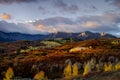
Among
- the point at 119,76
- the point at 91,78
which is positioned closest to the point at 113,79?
the point at 119,76

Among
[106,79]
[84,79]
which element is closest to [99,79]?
[106,79]

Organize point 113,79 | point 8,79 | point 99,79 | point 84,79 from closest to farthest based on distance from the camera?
point 113,79 → point 99,79 → point 84,79 → point 8,79

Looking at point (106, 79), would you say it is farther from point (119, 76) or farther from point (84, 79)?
point (84, 79)

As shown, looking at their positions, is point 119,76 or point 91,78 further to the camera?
point 91,78

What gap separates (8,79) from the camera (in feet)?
638

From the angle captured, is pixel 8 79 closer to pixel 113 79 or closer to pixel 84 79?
pixel 84 79

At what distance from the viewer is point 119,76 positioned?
104 meters

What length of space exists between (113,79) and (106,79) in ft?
15.1

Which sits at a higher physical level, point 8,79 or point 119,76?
point 119,76

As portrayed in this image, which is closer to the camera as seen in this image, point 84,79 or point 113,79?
point 113,79

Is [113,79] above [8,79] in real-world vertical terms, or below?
above

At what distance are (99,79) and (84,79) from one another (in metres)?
10.6

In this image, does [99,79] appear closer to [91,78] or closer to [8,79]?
[91,78]

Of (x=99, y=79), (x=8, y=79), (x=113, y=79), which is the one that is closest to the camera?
Result: (x=113, y=79)
